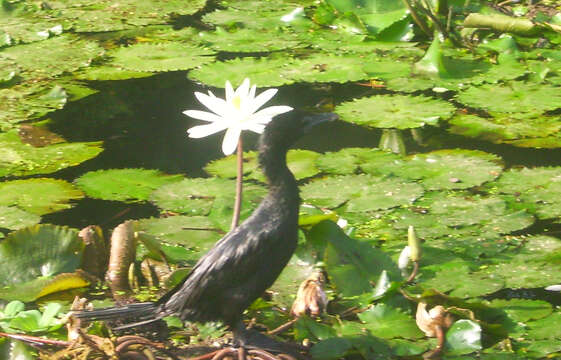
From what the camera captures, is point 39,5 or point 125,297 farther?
Answer: point 39,5

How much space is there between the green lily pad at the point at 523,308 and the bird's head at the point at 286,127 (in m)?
0.96

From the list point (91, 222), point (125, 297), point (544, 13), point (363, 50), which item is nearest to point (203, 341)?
point (125, 297)

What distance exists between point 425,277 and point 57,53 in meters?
3.41

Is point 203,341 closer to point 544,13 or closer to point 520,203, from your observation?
point 520,203

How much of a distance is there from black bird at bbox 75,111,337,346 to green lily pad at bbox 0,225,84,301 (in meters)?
0.75

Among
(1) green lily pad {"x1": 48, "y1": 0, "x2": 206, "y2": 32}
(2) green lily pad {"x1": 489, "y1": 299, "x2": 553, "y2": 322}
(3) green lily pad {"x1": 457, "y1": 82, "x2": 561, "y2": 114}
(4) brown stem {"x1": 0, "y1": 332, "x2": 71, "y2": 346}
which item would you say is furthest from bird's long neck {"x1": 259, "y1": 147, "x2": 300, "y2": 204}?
(1) green lily pad {"x1": 48, "y1": 0, "x2": 206, "y2": 32}

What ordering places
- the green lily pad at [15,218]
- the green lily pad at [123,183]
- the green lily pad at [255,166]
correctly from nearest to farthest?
the green lily pad at [15,218] < the green lily pad at [123,183] < the green lily pad at [255,166]

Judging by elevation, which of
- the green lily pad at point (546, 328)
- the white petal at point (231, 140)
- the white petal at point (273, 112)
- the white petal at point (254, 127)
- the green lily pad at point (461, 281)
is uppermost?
the white petal at point (273, 112)

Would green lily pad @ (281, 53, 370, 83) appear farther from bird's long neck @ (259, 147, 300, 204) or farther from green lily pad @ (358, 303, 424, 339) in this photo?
bird's long neck @ (259, 147, 300, 204)

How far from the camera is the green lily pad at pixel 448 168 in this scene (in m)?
4.14

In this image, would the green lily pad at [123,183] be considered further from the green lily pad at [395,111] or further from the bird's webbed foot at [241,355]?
the bird's webbed foot at [241,355]

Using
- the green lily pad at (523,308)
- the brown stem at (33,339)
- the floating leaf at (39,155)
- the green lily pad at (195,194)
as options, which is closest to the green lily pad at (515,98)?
the green lily pad at (195,194)

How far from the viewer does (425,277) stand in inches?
132

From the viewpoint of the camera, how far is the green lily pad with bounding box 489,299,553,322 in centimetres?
315
